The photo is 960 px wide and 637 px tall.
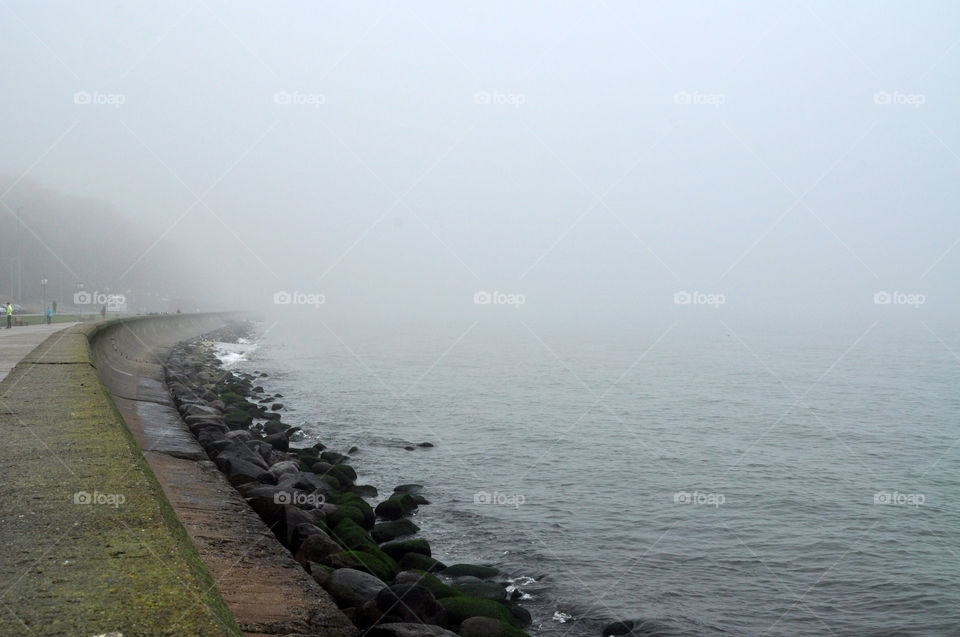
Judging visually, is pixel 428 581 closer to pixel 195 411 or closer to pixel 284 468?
pixel 284 468

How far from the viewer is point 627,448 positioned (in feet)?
73.5

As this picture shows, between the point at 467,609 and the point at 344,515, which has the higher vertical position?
the point at 344,515

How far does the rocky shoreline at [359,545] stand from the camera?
736 centimetres

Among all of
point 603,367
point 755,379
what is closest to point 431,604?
point 755,379

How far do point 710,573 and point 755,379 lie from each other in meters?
36.9

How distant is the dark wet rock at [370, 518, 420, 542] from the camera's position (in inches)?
479

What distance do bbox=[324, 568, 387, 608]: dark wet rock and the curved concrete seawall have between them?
796mm

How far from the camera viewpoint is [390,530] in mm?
12289

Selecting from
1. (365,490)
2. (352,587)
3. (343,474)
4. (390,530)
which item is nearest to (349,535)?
(390,530)

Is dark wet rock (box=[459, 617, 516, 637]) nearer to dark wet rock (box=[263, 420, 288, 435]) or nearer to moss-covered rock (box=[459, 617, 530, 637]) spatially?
moss-covered rock (box=[459, 617, 530, 637])

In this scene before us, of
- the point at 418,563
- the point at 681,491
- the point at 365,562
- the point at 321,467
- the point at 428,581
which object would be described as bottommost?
the point at 681,491

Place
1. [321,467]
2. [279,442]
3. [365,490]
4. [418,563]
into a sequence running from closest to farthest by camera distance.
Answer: [418,563] < [365,490] < [321,467] < [279,442]

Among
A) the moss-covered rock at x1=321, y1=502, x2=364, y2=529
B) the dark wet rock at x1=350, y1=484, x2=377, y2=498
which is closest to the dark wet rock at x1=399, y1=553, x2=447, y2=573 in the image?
the moss-covered rock at x1=321, y1=502, x2=364, y2=529

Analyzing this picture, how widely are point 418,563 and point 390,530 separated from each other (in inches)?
77.6
